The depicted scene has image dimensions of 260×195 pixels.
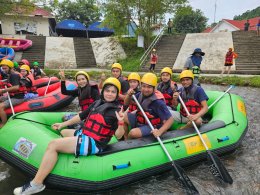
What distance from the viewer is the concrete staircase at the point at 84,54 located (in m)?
18.4

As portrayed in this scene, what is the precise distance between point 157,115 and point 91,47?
1729 centimetres

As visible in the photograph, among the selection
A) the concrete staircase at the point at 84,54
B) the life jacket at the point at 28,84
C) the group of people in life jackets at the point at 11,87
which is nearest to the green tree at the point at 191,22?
the concrete staircase at the point at 84,54

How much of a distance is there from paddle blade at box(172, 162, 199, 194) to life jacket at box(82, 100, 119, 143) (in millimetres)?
1099

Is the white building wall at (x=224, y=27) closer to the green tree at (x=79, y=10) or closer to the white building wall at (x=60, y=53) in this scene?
the green tree at (x=79, y=10)

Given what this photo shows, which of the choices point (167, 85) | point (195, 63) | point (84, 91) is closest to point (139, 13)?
point (195, 63)

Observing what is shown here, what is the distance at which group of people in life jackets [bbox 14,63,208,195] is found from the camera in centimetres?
328

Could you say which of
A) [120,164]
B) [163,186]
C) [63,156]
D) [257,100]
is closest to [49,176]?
[63,156]

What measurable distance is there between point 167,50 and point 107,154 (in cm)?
1509

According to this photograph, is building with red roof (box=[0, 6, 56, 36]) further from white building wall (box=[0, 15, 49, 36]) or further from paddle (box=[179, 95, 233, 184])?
paddle (box=[179, 95, 233, 184])

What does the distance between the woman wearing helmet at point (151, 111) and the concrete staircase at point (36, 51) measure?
14150 millimetres

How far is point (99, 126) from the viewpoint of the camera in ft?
11.3

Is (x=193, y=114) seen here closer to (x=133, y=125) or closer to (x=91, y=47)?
(x=133, y=125)

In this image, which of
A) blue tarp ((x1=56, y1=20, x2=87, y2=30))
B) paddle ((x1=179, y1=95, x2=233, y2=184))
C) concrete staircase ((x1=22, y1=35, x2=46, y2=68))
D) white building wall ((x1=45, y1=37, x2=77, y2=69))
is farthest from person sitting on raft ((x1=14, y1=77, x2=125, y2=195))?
blue tarp ((x1=56, y1=20, x2=87, y2=30))

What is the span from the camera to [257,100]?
850cm
